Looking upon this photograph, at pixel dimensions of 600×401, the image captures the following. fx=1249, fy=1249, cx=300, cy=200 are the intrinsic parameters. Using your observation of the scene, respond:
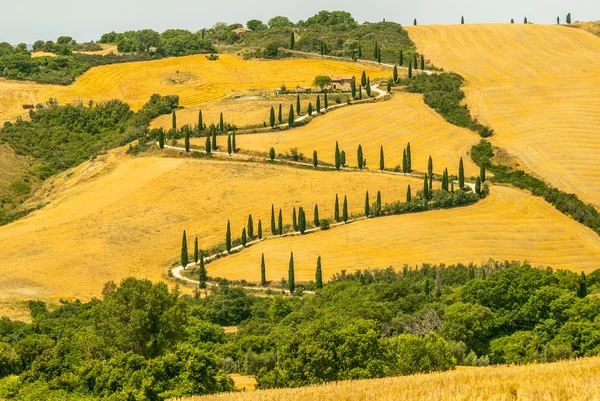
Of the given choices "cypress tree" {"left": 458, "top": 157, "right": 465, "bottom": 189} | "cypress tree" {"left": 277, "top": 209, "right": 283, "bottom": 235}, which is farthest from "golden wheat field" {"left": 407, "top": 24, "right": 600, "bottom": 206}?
"cypress tree" {"left": 277, "top": 209, "right": 283, "bottom": 235}

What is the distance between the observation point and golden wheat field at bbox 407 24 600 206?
142m

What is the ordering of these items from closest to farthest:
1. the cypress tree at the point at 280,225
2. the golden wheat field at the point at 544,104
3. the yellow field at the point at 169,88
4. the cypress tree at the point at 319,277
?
the cypress tree at the point at 319,277 → the cypress tree at the point at 280,225 → the golden wheat field at the point at 544,104 → the yellow field at the point at 169,88

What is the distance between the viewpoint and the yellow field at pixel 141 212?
4609 inches

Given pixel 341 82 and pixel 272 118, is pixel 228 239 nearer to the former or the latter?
pixel 272 118

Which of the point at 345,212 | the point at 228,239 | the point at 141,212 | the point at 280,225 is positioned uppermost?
the point at 345,212

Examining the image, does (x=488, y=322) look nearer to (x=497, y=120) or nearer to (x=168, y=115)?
(x=497, y=120)

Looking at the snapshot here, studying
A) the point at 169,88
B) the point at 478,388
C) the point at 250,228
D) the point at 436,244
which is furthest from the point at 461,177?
the point at 478,388

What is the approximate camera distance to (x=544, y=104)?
166 m

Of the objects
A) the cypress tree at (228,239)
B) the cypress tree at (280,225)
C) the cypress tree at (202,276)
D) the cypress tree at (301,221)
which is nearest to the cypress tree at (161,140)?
the cypress tree at (280,225)

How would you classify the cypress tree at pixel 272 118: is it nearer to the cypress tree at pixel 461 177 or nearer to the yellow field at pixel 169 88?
the yellow field at pixel 169 88

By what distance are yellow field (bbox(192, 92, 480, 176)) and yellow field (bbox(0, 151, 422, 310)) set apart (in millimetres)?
7670

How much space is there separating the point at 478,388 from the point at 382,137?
119 meters

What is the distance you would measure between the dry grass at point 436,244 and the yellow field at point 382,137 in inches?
634

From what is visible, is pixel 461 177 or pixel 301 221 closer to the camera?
pixel 301 221
